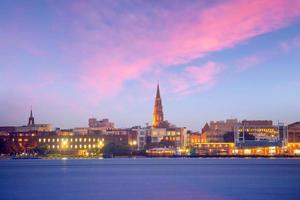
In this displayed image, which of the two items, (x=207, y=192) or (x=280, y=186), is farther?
(x=280, y=186)

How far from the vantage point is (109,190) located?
6341cm

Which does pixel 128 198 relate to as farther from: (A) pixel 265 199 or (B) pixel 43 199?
(A) pixel 265 199

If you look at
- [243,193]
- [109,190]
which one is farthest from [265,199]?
[109,190]

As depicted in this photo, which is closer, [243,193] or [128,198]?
[128,198]

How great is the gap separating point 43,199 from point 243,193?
2058 centimetres

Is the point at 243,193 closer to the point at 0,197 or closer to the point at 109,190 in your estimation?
the point at 109,190

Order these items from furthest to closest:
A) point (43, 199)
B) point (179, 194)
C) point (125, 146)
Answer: point (125, 146), point (179, 194), point (43, 199)

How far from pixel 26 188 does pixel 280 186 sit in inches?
1178

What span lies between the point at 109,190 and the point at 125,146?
448ft

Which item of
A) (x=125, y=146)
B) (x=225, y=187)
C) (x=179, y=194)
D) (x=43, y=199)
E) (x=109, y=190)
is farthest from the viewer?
(x=125, y=146)

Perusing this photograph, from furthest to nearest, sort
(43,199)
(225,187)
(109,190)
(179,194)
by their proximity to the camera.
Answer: (225,187), (109,190), (179,194), (43,199)

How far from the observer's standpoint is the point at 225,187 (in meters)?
67.6

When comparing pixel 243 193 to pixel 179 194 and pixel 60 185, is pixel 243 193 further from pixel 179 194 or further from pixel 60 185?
pixel 60 185

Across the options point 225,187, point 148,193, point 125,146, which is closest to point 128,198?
point 148,193
